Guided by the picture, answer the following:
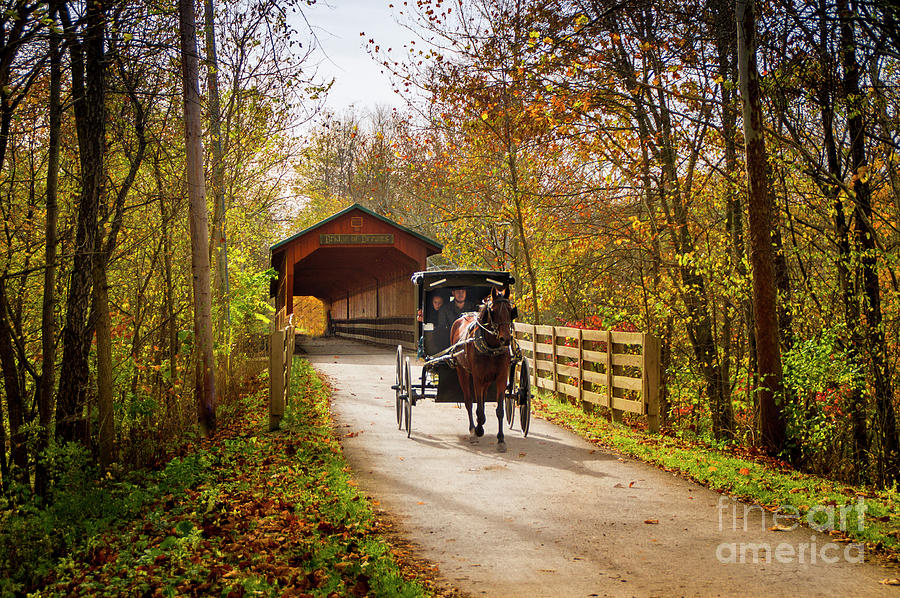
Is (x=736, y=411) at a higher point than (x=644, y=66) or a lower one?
lower

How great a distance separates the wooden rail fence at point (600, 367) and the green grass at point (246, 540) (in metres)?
4.24

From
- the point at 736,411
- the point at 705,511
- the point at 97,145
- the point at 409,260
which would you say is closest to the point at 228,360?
the point at 97,145

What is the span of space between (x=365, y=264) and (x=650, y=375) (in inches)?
983

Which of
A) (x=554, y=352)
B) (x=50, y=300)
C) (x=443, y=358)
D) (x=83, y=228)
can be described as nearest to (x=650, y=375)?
(x=443, y=358)

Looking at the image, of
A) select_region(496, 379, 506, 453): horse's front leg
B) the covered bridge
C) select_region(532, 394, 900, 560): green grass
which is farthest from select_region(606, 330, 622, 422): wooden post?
the covered bridge

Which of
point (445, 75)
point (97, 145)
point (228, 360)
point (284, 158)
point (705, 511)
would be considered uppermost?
point (445, 75)

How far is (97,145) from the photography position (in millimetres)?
7590

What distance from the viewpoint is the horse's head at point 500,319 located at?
8570 millimetres

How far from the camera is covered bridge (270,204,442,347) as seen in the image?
26031mm

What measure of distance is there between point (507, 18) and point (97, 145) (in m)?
10.8

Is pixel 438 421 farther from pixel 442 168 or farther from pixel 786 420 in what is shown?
pixel 442 168

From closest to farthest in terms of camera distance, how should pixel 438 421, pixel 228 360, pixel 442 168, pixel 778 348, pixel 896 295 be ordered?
pixel 896 295, pixel 778 348, pixel 438 421, pixel 228 360, pixel 442 168

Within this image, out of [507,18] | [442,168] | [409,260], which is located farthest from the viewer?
[409,260]

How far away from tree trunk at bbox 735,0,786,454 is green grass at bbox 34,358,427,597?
4.76m
